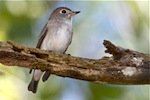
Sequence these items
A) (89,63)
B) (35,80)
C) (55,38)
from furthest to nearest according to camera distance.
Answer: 1. (35,80)
2. (55,38)
3. (89,63)

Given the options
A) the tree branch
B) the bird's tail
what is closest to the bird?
the bird's tail

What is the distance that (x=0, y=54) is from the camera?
10.6ft

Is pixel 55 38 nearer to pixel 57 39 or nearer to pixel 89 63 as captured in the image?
pixel 57 39

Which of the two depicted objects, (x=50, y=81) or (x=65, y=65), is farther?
(x=50, y=81)

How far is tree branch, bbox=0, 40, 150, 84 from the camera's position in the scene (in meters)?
3.12

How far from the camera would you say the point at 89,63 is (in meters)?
3.22

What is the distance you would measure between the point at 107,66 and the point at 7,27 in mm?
2775

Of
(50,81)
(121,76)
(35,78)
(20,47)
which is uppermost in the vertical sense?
(20,47)

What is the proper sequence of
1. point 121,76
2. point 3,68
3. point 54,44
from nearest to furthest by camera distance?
point 121,76 < point 54,44 < point 3,68

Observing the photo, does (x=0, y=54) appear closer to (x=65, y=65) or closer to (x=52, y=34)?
(x=65, y=65)

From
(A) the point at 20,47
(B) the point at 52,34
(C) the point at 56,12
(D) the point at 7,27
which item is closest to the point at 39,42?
(B) the point at 52,34

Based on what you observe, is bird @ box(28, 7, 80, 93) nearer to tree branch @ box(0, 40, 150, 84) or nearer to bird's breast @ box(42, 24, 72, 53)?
bird's breast @ box(42, 24, 72, 53)

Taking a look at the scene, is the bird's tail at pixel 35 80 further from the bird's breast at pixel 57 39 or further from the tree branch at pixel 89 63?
the tree branch at pixel 89 63

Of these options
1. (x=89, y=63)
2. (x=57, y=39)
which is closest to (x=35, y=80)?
(x=57, y=39)
